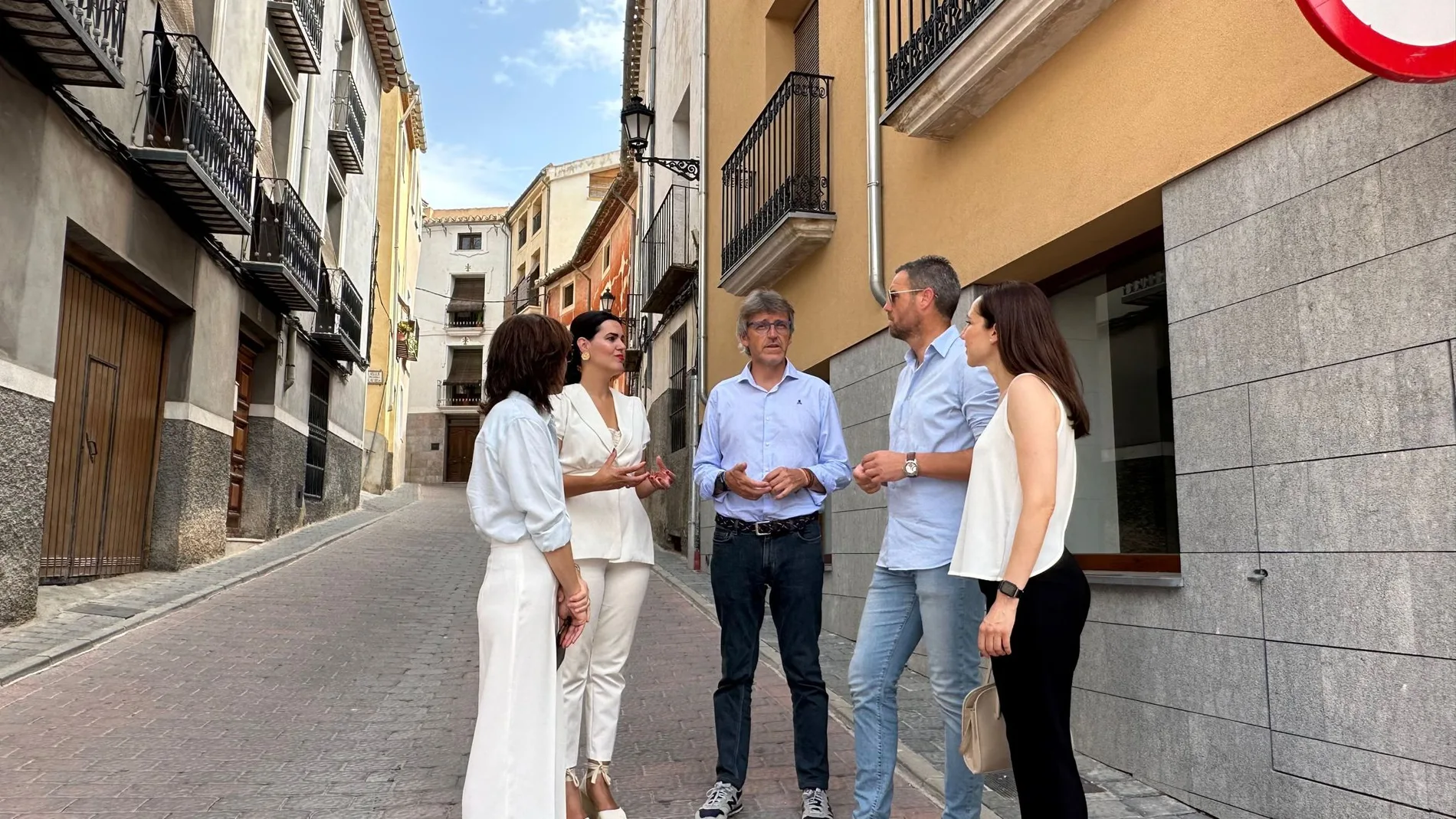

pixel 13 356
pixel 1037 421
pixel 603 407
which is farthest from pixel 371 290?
pixel 1037 421

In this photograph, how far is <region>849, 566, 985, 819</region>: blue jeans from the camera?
318 cm

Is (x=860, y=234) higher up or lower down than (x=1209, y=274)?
higher up

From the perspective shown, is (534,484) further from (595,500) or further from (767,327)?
(767,327)

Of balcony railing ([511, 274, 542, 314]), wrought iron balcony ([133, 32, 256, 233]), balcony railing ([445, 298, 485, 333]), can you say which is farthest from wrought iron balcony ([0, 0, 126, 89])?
balcony railing ([445, 298, 485, 333])

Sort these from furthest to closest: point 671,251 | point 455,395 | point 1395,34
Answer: point 455,395 < point 671,251 < point 1395,34

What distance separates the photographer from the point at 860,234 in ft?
24.9

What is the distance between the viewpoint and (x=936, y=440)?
3.37 meters

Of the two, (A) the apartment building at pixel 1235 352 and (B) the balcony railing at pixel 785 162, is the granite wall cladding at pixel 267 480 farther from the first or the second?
(A) the apartment building at pixel 1235 352

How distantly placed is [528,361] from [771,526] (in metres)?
1.18

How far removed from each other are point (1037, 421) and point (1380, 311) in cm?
130

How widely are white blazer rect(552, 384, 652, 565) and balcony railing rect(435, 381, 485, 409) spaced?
4317cm

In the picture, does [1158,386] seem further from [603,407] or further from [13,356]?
[13,356]

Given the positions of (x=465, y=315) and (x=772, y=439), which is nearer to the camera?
(x=772, y=439)

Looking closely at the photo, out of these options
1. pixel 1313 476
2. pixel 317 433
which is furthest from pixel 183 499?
pixel 1313 476
